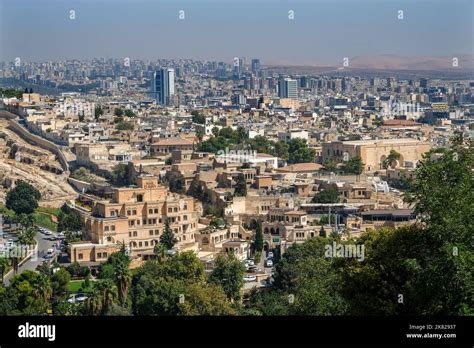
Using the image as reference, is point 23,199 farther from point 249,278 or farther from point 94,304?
point 94,304

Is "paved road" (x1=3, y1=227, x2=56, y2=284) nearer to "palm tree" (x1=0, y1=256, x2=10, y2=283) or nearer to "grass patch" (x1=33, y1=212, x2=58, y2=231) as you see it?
"palm tree" (x1=0, y1=256, x2=10, y2=283)

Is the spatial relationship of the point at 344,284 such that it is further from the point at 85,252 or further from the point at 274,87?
the point at 274,87

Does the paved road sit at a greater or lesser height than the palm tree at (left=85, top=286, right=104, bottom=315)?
lesser

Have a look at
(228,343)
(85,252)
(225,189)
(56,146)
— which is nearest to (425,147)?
(225,189)

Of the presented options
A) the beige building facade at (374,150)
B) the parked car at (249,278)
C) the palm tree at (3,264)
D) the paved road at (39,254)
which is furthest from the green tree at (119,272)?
the beige building facade at (374,150)

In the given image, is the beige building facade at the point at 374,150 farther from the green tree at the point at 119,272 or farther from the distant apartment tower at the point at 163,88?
the green tree at the point at 119,272

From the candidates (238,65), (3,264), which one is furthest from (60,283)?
(238,65)

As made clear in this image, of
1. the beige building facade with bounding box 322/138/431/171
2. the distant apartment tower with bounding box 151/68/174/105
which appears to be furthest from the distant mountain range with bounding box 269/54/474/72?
the distant apartment tower with bounding box 151/68/174/105
